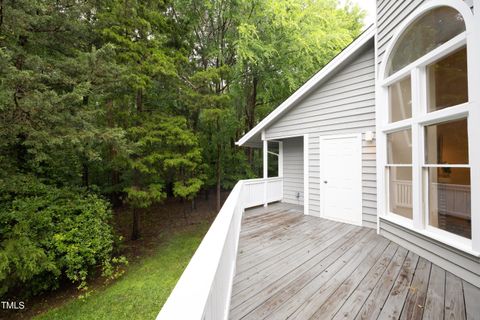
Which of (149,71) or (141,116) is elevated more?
(149,71)

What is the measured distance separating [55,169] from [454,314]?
8.74 meters

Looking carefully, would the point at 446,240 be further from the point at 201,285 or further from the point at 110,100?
the point at 110,100

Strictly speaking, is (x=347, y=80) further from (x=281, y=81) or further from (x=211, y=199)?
(x=211, y=199)

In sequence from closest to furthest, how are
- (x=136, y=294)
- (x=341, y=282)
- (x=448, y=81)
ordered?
(x=341, y=282)
(x=448, y=81)
(x=136, y=294)

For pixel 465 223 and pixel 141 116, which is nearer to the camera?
pixel 465 223

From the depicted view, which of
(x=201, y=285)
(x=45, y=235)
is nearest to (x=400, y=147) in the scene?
(x=201, y=285)

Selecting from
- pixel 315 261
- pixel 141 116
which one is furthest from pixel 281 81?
pixel 315 261

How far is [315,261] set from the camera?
2957 mm

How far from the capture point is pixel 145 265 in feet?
20.9

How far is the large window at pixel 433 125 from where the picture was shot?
2.46 m

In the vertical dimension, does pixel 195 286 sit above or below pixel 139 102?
below

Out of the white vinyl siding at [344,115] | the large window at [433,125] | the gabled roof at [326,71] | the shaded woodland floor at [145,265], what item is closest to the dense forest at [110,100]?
the shaded woodland floor at [145,265]

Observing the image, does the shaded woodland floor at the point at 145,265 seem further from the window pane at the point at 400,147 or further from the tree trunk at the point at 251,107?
the window pane at the point at 400,147

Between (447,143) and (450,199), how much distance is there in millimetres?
811
